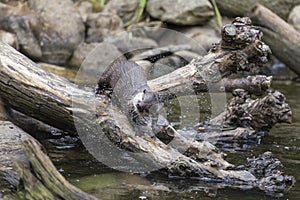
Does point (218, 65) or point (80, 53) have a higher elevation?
point (218, 65)

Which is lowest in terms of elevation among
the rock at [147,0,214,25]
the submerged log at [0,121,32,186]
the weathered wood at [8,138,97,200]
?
the rock at [147,0,214,25]

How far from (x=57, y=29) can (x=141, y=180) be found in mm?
5784

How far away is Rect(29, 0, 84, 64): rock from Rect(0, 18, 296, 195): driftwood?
186 inches

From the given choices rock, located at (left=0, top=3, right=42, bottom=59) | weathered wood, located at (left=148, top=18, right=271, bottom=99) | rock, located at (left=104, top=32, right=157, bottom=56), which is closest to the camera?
weathered wood, located at (left=148, top=18, right=271, bottom=99)

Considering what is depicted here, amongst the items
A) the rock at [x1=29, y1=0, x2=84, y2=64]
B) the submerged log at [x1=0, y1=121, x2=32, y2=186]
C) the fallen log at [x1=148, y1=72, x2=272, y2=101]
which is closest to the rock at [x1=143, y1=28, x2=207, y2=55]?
the rock at [x1=29, y1=0, x2=84, y2=64]

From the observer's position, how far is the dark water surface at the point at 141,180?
3619 mm

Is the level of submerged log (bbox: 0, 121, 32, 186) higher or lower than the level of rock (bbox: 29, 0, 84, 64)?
higher

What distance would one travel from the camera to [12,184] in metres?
3.46

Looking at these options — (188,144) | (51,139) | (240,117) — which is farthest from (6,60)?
(240,117)

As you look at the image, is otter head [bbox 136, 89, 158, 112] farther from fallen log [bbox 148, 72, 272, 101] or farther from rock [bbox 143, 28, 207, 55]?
rock [bbox 143, 28, 207, 55]

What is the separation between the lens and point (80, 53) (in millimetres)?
9258

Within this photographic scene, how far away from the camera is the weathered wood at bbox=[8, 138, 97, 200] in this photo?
2.79 m

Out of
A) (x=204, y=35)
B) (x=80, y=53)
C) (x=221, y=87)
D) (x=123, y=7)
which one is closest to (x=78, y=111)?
(x=221, y=87)

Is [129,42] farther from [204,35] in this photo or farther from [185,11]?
[204,35]
